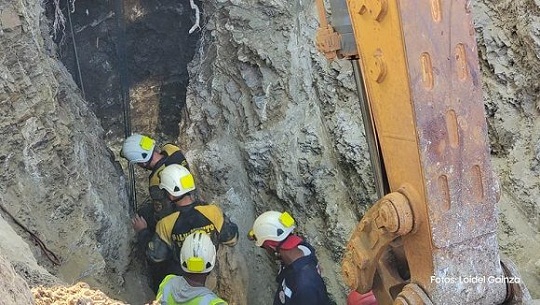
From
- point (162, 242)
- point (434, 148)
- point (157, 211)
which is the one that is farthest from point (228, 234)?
point (434, 148)

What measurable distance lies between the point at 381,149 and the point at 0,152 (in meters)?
2.83

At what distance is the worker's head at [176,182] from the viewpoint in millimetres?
4973

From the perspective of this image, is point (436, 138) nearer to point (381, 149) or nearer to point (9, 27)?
point (381, 149)

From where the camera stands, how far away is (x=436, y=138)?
216cm

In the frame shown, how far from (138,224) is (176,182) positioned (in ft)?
2.86

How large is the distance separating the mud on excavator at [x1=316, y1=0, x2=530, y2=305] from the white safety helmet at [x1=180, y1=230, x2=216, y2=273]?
2043mm

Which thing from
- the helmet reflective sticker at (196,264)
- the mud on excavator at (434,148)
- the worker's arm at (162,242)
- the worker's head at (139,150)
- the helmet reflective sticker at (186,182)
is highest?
the mud on excavator at (434,148)

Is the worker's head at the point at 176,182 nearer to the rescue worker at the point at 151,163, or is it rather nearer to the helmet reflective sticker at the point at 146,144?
the rescue worker at the point at 151,163

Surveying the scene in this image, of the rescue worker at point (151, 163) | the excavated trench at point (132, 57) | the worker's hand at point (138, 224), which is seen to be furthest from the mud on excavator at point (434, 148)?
the excavated trench at point (132, 57)

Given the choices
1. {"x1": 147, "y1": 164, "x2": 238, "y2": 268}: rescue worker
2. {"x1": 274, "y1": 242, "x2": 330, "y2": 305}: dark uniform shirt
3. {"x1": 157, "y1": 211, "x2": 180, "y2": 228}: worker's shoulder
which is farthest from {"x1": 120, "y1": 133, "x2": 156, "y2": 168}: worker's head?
{"x1": 274, "y1": 242, "x2": 330, "y2": 305}: dark uniform shirt

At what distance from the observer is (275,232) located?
444 cm

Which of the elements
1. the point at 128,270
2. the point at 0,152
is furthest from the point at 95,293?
the point at 128,270

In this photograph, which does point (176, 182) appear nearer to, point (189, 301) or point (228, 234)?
point (228, 234)

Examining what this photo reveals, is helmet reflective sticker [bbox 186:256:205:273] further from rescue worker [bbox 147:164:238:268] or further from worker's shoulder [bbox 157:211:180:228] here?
worker's shoulder [bbox 157:211:180:228]
